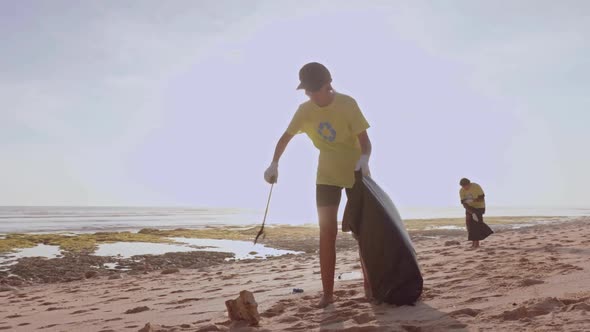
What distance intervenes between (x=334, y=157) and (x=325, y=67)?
786 millimetres

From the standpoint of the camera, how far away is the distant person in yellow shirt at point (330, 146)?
4.13 meters

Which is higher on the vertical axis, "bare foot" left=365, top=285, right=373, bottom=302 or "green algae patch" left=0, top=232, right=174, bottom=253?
"bare foot" left=365, top=285, right=373, bottom=302

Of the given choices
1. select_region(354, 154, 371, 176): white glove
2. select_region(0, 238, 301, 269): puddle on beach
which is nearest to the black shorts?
select_region(354, 154, 371, 176): white glove

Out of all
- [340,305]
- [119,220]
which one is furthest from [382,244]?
[119,220]

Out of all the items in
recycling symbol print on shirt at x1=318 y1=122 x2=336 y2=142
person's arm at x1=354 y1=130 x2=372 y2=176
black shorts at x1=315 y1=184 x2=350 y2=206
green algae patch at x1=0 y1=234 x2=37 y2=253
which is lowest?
green algae patch at x1=0 y1=234 x2=37 y2=253

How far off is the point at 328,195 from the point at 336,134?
54 cm

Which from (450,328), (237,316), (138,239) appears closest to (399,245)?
(450,328)

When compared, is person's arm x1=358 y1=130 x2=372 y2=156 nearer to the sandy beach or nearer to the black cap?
the black cap

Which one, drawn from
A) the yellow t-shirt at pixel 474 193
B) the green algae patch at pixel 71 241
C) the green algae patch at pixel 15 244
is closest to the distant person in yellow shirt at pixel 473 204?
the yellow t-shirt at pixel 474 193

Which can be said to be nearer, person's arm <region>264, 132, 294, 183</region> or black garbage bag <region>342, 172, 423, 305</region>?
black garbage bag <region>342, 172, 423, 305</region>

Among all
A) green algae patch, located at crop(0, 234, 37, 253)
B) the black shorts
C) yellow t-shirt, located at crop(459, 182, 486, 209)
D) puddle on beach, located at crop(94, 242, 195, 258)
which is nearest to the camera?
the black shorts

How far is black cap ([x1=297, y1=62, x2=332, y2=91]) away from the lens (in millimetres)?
4129

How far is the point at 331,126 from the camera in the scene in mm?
4238

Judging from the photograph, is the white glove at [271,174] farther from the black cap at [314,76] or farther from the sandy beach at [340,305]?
the sandy beach at [340,305]
